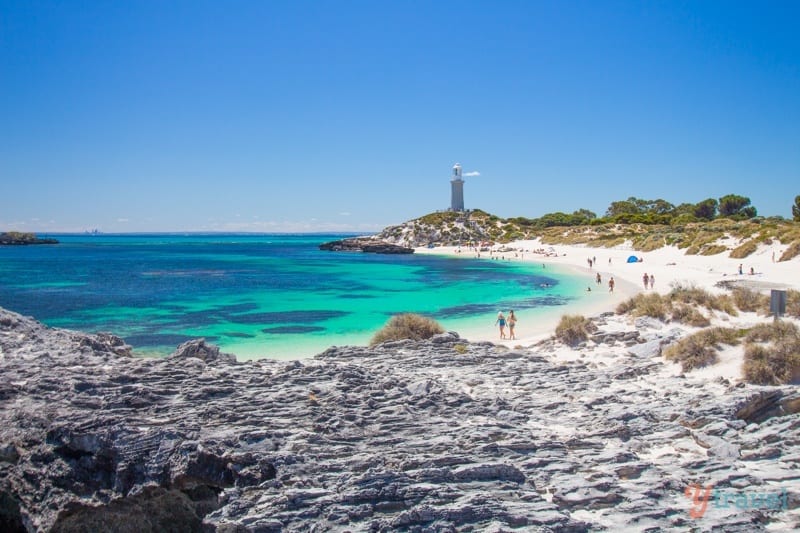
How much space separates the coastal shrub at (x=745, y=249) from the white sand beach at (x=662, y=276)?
46 centimetres

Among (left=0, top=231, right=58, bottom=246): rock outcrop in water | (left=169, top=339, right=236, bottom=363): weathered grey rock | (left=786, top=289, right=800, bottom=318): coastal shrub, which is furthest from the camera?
(left=0, top=231, right=58, bottom=246): rock outcrop in water

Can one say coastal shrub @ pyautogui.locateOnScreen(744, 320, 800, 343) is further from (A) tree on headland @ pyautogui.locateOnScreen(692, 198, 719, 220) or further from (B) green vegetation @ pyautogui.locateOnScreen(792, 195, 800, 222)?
(A) tree on headland @ pyautogui.locateOnScreen(692, 198, 719, 220)

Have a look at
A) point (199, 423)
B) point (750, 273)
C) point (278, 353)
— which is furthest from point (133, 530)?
point (750, 273)

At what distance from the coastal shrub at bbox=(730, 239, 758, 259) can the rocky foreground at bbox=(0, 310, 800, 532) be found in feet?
124

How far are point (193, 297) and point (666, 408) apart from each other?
107 ft

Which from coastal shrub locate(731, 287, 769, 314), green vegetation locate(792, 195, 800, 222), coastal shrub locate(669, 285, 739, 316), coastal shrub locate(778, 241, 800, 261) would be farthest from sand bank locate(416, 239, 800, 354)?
green vegetation locate(792, 195, 800, 222)

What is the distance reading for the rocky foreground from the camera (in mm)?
6156

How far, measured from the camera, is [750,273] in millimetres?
32688

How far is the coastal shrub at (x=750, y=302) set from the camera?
18.6m

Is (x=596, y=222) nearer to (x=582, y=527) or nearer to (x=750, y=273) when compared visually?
(x=750, y=273)

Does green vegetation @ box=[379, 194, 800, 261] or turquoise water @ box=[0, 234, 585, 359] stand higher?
green vegetation @ box=[379, 194, 800, 261]

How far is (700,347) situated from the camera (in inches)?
482

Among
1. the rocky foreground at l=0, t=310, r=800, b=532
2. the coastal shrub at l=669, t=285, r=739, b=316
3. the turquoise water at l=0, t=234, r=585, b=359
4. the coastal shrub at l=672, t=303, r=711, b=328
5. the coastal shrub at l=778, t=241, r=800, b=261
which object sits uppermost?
the coastal shrub at l=778, t=241, r=800, b=261

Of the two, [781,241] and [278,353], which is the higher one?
[781,241]
